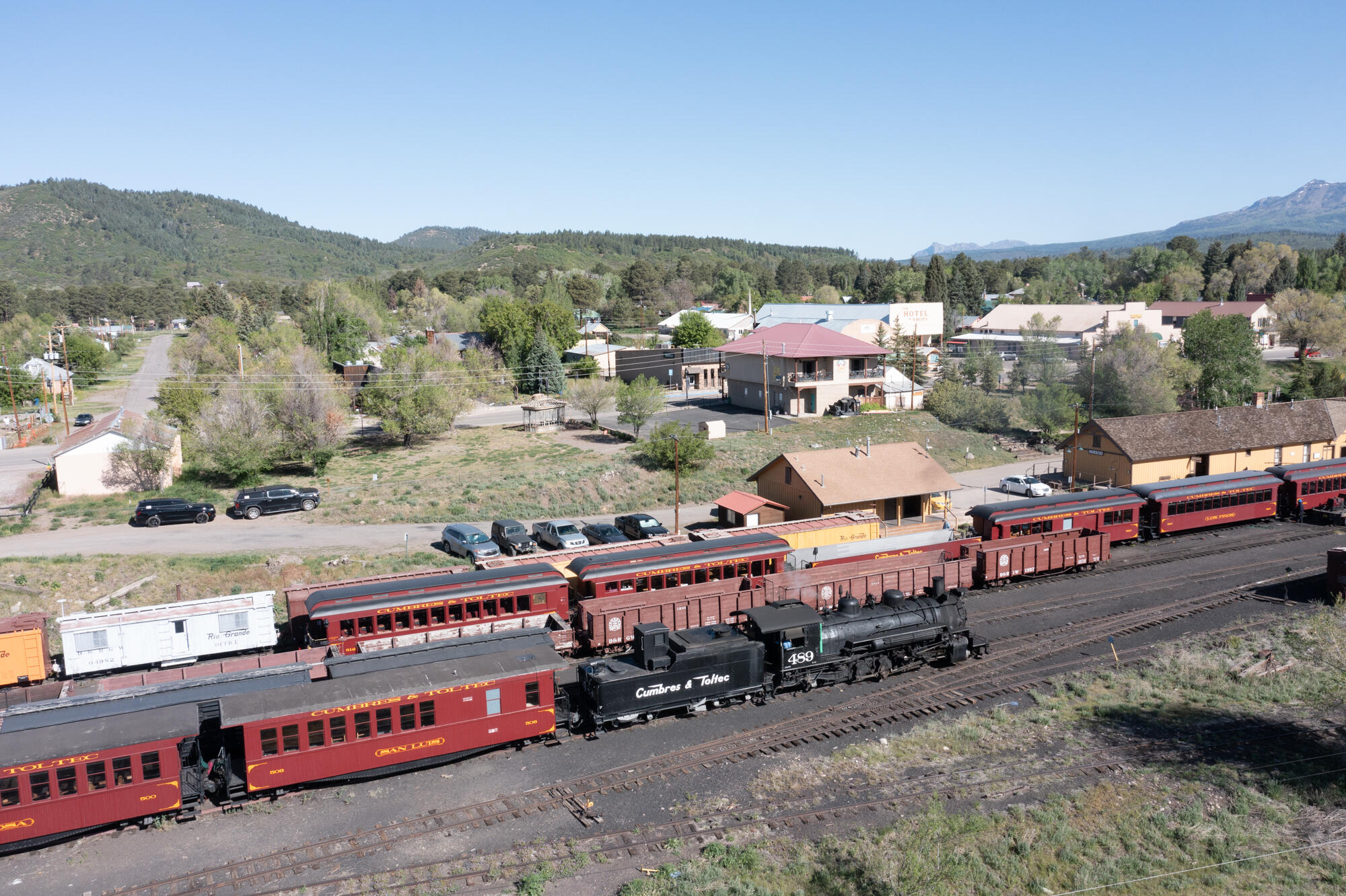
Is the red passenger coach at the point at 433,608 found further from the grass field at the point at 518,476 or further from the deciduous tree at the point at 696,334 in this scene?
the deciduous tree at the point at 696,334

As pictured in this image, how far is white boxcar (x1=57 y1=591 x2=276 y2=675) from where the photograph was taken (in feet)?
87.6

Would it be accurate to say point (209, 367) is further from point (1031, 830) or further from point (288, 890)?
point (1031, 830)

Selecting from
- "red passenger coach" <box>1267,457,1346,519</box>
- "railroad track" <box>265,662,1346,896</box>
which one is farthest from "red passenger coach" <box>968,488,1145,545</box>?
"railroad track" <box>265,662,1346,896</box>

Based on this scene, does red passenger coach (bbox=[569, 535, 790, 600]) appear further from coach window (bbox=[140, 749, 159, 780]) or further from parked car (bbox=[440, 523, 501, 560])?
coach window (bbox=[140, 749, 159, 780])

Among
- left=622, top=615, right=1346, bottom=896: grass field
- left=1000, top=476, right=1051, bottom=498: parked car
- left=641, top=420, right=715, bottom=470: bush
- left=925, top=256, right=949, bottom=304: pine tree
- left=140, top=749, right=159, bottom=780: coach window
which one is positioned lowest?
left=622, top=615, right=1346, bottom=896: grass field

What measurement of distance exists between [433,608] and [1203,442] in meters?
50.3

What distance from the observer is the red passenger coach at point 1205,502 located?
1699 inches

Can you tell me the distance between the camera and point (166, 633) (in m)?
27.7

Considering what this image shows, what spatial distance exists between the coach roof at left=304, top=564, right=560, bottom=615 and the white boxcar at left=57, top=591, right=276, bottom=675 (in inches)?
81.8

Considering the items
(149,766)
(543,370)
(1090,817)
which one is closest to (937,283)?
(543,370)

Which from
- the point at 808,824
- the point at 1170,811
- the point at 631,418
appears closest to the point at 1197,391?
the point at 631,418

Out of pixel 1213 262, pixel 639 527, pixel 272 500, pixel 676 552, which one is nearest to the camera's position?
pixel 676 552

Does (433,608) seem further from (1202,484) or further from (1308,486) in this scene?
(1308,486)

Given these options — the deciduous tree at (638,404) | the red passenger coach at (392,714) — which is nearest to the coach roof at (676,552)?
the red passenger coach at (392,714)
